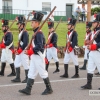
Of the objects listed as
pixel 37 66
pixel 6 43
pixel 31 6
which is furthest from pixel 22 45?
pixel 31 6

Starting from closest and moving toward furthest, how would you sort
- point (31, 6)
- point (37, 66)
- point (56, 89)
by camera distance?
1. point (37, 66)
2. point (56, 89)
3. point (31, 6)

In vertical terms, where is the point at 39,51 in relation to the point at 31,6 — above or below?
below

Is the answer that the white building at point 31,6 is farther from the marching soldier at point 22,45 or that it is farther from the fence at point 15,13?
the marching soldier at point 22,45

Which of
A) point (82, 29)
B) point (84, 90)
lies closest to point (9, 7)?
point (82, 29)

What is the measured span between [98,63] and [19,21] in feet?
9.32

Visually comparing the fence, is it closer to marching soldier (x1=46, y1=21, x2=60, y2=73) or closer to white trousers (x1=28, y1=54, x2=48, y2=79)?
marching soldier (x1=46, y1=21, x2=60, y2=73)

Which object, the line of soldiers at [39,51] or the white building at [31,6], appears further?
the white building at [31,6]

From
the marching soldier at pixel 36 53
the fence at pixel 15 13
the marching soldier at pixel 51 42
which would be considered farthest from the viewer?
the fence at pixel 15 13

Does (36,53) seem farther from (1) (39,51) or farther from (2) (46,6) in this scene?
(2) (46,6)

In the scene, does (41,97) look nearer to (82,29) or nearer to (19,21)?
(19,21)

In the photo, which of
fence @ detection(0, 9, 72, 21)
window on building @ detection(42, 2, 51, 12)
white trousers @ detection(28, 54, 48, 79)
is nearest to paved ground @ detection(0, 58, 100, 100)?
white trousers @ detection(28, 54, 48, 79)

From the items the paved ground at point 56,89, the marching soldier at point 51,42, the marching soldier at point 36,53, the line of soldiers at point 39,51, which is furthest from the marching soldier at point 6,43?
the marching soldier at point 36,53

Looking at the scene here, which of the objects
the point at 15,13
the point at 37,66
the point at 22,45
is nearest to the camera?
the point at 37,66

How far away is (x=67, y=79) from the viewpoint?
11.1 metres
